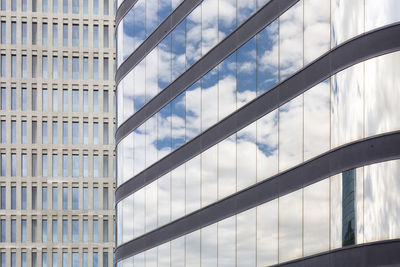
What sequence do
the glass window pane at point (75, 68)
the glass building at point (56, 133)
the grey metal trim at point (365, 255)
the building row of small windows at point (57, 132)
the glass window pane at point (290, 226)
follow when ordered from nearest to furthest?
the grey metal trim at point (365, 255) < the glass window pane at point (290, 226) < the glass building at point (56, 133) < the building row of small windows at point (57, 132) < the glass window pane at point (75, 68)

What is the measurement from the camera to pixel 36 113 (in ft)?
287

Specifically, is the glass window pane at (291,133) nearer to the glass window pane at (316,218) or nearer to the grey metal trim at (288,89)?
the grey metal trim at (288,89)

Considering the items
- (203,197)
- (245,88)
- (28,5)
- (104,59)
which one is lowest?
(203,197)

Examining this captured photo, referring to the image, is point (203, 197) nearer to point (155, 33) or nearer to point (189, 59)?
point (189, 59)

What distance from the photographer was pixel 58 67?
88125 mm

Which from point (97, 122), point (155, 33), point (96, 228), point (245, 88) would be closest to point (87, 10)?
point (97, 122)

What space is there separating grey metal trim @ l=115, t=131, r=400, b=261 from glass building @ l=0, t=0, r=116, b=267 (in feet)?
134

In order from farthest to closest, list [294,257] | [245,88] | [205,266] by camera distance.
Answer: [205,266] < [245,88] < [294,257]

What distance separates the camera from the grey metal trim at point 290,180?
28453 millimetres

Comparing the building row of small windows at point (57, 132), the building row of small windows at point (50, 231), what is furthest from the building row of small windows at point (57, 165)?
the building row of small windows at point (50, 231)

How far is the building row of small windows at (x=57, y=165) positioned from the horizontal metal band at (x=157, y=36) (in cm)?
3533

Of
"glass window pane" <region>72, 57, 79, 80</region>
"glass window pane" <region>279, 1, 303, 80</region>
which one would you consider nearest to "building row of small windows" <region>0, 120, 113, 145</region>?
"glass window pane" <region>72, 57, 79, 80</region>

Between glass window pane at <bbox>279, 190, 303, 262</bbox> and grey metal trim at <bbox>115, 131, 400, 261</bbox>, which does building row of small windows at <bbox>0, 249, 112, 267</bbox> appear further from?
glass window pane at <bbox>279, 190, 303, 262</bbox>

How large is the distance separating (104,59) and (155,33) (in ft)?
140
